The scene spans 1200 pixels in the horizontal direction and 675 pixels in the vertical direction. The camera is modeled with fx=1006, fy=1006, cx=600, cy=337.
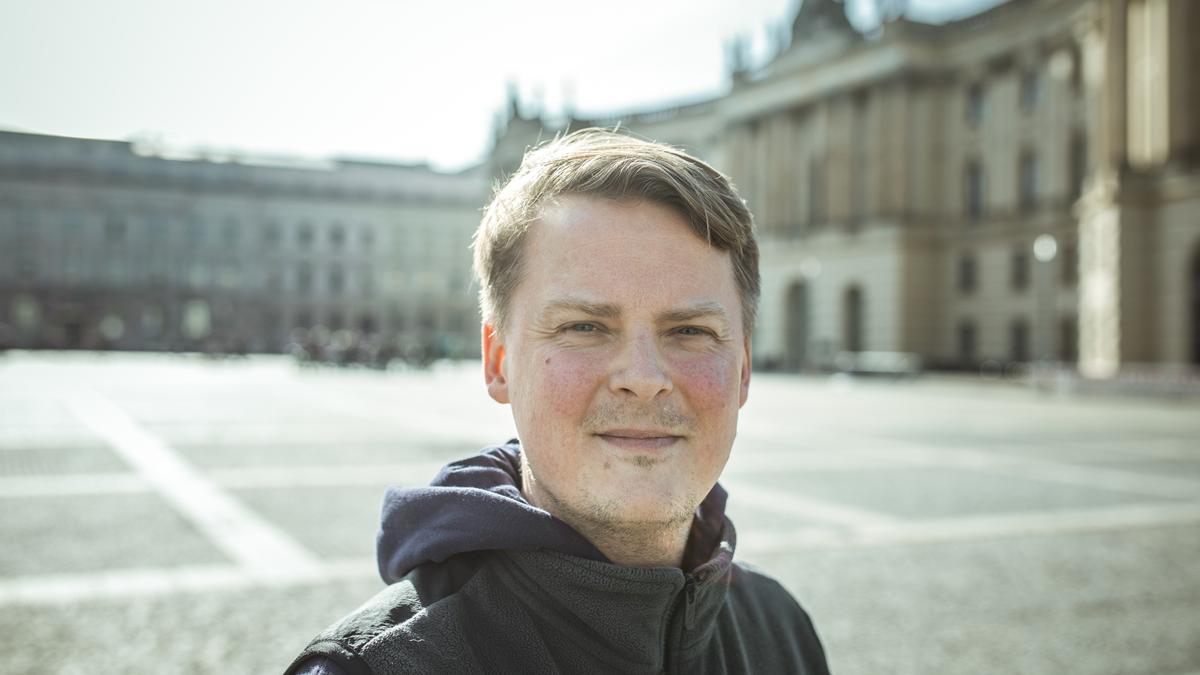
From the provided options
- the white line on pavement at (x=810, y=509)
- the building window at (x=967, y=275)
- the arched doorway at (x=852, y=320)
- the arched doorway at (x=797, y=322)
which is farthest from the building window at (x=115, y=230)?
the white line on pavement at (x=810, y=509)

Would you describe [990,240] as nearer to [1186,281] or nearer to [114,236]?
[1186,281]

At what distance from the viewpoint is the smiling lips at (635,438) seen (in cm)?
149

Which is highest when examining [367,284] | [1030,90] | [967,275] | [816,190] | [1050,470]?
[1030,90]

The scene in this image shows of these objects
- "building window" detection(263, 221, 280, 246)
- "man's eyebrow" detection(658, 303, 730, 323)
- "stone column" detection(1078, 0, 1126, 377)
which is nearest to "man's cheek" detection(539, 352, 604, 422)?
"man's eyebrow" detection(658, 303, 730, 323)

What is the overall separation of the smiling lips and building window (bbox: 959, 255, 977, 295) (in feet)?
155

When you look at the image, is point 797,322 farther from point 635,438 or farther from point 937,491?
point 635,438

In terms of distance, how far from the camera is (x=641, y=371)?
4.86ft

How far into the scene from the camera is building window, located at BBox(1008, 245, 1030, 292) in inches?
1700

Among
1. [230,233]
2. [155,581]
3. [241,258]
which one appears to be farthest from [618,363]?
[241,258]

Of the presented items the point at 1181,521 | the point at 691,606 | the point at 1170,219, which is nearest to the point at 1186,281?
the point at 1170,219

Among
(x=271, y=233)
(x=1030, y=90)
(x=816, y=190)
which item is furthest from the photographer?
(x=271, y=233)

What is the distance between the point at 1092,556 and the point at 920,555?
1294 millimetres

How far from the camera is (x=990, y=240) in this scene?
44.8m

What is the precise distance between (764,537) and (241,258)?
7656 centimetres
